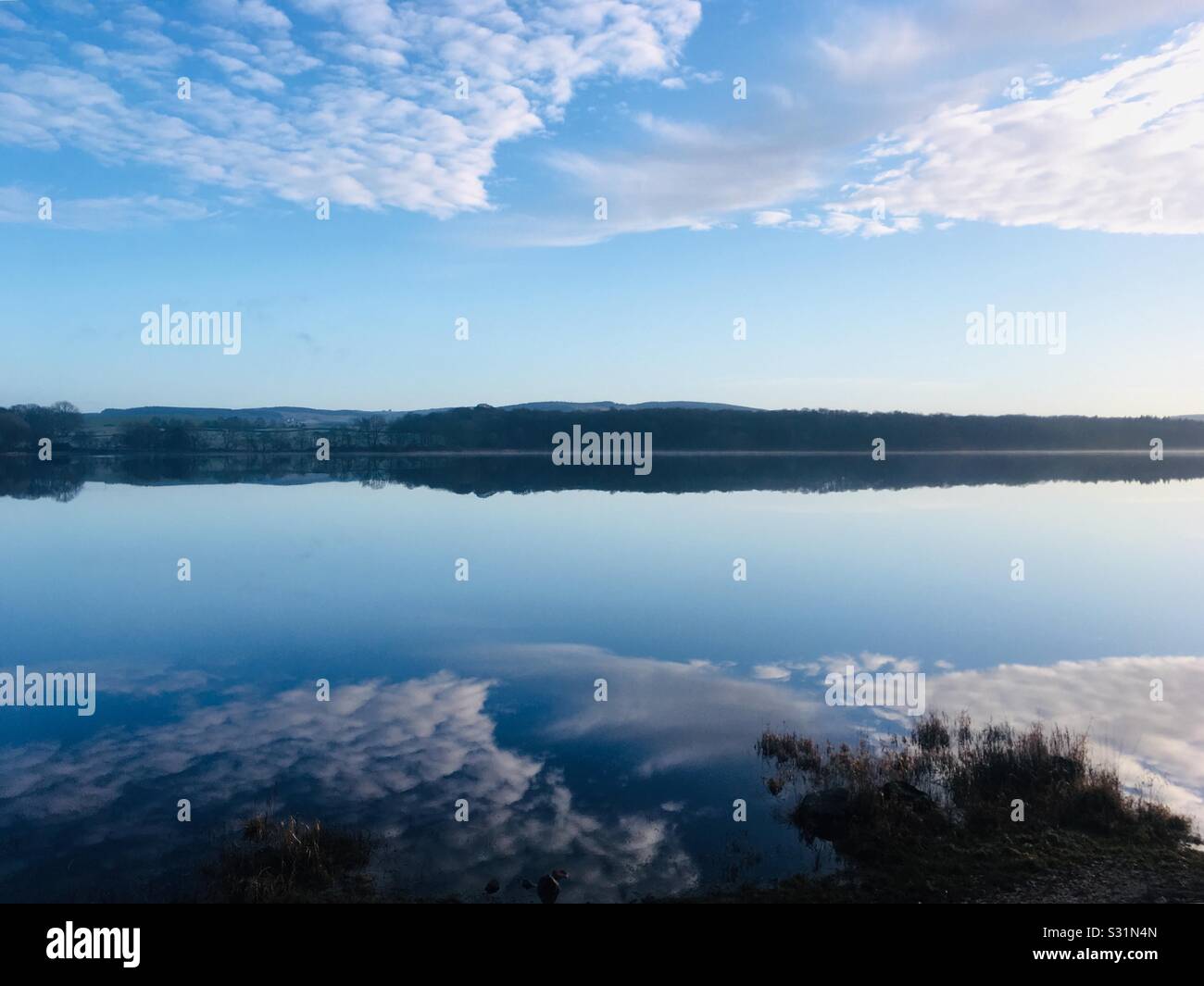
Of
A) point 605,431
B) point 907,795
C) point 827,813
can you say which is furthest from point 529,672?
point 605,431

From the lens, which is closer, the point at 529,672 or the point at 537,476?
the point at 529,672

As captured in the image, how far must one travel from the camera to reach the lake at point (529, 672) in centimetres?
886

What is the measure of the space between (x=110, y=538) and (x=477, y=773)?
30.5 meters

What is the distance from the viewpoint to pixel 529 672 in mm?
15711

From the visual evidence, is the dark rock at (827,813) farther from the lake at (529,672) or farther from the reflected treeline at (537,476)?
the reflected treeline at (537,476)

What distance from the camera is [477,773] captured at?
1060 cm

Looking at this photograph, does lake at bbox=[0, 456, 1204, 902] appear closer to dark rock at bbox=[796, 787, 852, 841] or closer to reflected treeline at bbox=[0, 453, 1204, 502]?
dark rock at bbox=[796, 787, 852, 841]

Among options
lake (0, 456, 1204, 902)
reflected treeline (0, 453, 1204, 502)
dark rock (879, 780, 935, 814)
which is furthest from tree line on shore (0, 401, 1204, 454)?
dark rock (879, 780, 935, 814)

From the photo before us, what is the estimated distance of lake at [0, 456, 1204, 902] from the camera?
8.86m

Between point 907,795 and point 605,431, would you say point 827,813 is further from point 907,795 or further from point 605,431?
point 605,431

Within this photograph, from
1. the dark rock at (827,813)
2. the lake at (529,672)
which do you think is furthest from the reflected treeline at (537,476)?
the dark rock at (827,813)
